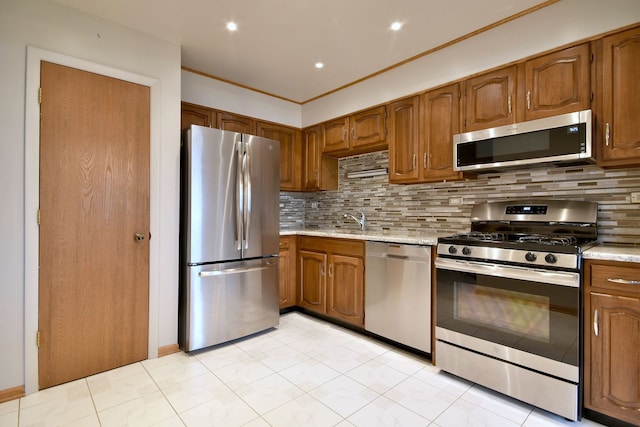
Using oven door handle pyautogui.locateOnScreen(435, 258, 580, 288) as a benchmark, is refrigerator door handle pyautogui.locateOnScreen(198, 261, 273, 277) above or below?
below

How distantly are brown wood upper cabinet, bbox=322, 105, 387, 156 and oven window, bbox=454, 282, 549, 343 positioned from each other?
1.70 meters

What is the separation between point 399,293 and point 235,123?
8.20 ft

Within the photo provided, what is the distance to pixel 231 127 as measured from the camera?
11.5 feet

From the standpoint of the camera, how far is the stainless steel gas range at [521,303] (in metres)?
1.74

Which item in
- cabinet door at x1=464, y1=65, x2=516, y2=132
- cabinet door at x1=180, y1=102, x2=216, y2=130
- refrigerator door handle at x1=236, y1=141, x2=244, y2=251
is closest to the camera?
cabinet door at x1=464, y1=65, x2=516, y2=132

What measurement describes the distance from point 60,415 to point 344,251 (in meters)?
2.29

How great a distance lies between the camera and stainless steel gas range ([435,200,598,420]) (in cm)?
174

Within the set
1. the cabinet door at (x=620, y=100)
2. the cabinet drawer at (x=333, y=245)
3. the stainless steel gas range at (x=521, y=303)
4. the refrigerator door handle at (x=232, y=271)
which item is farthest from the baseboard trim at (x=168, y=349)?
the cabinet door at (x=620, y=100)

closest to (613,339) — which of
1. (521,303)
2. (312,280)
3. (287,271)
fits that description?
(521,303)

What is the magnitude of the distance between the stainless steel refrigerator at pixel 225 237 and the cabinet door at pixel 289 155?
33.4 inches

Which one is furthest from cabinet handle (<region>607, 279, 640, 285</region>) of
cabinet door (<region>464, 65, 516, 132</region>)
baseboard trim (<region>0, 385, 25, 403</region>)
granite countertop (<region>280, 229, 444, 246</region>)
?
baseboard trim (<region>0, 385, 25, 403</region>)

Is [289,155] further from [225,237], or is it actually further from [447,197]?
[447,197]

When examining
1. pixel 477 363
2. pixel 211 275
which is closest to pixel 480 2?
pixel 477 363

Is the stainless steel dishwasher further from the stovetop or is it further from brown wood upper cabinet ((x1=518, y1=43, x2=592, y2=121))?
brown wood upper cabinet ((x1=518, y1=43, x2=592, y2=121))
